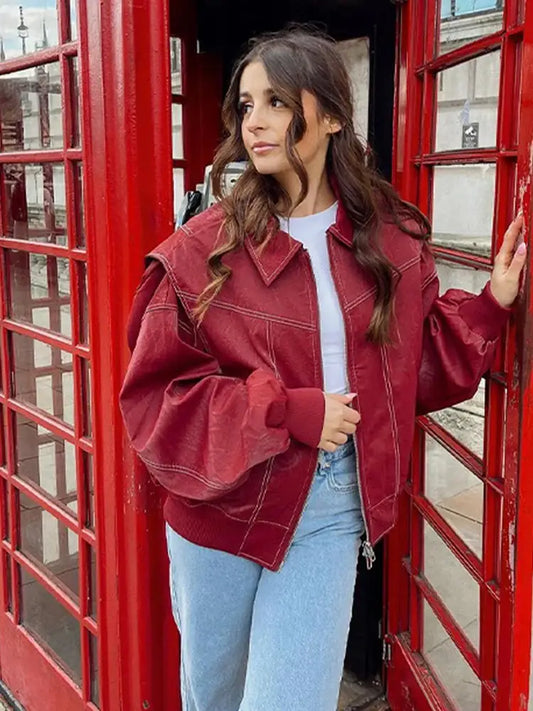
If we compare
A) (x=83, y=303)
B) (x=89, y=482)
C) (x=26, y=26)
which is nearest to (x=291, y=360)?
(x=83, y=303)

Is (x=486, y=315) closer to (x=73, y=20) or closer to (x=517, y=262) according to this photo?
(x=517, y=262)

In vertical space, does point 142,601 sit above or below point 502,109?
below

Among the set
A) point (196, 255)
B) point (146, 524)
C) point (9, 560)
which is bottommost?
point (9, 560)

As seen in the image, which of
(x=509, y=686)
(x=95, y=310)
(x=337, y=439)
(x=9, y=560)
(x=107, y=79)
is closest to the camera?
(x=337, y=439)

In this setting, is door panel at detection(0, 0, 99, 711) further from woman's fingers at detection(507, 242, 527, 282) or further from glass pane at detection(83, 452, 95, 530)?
woman's fingers at detection(507, 242, 527, 282)

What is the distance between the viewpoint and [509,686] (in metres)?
1.78

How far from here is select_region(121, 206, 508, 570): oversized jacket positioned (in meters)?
1.65

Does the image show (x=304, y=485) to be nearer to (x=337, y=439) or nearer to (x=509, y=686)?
(x=337, y=439)

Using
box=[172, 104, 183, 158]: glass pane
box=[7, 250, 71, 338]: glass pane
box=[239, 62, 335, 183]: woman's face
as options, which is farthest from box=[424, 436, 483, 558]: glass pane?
box=[172, 104, 183, 158]: glass pane

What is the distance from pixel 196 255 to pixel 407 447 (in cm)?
59

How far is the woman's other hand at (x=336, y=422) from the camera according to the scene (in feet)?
5.35

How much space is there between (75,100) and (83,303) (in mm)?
523

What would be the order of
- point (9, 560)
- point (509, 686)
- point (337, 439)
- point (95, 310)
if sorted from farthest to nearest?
1. point (9, 560)
2. point (95, 310)
3. point (509, 686)
4. point (337, 439)

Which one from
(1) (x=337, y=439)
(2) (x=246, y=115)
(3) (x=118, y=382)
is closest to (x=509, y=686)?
(1) (x=337, y=439)
